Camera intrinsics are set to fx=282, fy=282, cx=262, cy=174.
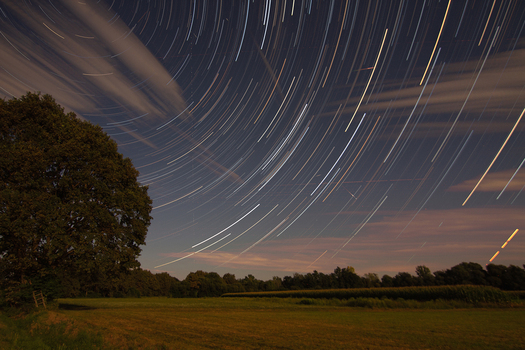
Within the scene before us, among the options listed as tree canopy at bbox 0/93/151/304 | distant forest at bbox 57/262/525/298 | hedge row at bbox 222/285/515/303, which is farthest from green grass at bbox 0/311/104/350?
distant forest at bbox 57/262/525/298

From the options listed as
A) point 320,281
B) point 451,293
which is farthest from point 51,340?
point 320,281

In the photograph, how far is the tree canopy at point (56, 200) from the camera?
1914 centimetres

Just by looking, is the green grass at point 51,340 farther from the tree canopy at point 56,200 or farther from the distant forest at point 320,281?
the distant forest at point 320,281

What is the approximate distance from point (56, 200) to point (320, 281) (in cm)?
11041

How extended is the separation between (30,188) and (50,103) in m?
7.75

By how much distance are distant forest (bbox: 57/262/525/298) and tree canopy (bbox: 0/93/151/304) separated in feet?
170

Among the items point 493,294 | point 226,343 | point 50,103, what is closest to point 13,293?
point 50,103

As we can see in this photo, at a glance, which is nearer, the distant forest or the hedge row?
the hedge row

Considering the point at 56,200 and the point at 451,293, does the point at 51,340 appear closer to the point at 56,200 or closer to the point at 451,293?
the point at 56,200

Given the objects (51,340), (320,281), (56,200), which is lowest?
(51,340)

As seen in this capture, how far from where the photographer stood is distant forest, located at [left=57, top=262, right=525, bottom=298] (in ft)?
245

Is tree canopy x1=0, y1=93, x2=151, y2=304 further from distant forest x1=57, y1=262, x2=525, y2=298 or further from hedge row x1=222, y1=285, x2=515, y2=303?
distant forest x1=57, y1=262, x2=525, y2=298

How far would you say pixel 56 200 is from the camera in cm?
2016

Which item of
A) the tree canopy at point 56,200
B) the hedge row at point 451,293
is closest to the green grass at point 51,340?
the tree canopy at point 56,200
